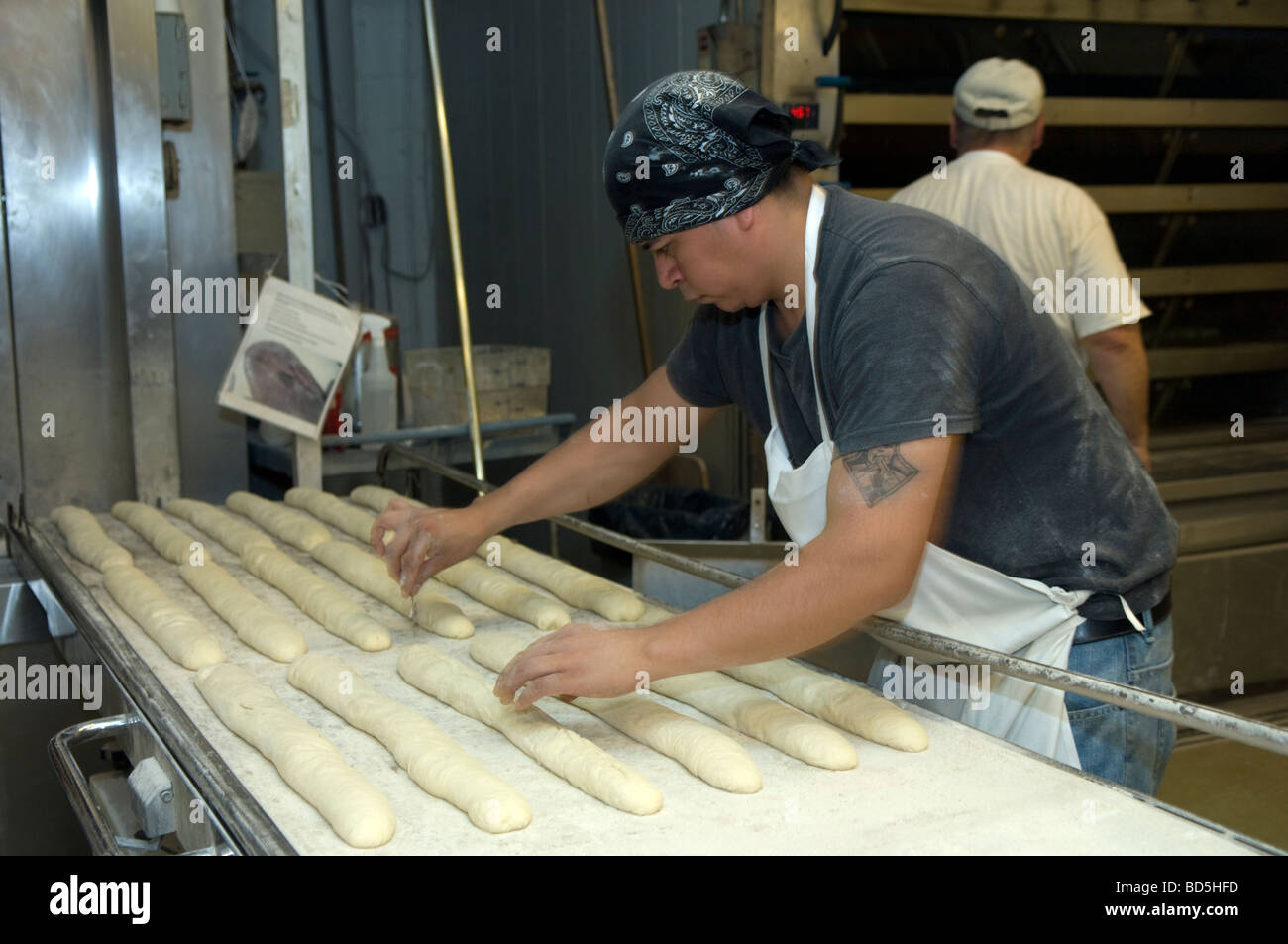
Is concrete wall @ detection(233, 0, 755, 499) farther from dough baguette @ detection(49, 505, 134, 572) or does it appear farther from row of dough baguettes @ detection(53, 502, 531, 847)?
row of dough baguettes @ detection(53, 502, 531, 847)

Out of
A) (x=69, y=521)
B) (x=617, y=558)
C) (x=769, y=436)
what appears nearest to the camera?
(x=769, y=436)

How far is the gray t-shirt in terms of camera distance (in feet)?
4.64

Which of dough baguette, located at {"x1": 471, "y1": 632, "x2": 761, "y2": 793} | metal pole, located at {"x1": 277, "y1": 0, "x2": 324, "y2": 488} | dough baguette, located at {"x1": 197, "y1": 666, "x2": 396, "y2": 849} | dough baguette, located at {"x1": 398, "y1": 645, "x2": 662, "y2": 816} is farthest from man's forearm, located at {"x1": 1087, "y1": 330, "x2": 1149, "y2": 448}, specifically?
dough baguette, located at {"x1": 197, "y1": 666, "x2": 396, "y2": 849}

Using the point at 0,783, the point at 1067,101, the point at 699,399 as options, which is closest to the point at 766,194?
the point at 699,399

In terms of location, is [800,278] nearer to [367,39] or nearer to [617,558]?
[617,558]

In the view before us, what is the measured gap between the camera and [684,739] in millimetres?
1563

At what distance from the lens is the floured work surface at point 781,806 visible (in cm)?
132

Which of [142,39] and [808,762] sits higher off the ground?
[142,39]

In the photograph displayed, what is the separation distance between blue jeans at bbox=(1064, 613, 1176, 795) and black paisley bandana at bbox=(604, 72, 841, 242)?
78cm

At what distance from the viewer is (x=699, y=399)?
6.77 ft

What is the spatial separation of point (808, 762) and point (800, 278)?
621mm

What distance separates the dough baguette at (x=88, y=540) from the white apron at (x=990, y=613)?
1.40m

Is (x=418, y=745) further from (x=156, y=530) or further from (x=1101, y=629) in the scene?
(x=156, y=530)

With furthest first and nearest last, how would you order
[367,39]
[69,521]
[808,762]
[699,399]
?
[367,39] < [69,521] < [699,399] < [808,762]
